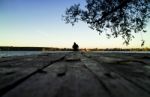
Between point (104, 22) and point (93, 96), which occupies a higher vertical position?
point (104, 22)

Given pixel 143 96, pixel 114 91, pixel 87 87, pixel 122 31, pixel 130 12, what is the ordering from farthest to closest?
1. pixel 122 31
2. pixel 130 12
3. pixel 87 87
4. pixel 114 91
5. pixel 143 96

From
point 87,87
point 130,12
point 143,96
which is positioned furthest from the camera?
point 130,12

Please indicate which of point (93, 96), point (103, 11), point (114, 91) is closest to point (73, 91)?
point (93, 96)

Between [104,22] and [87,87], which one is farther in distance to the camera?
[104,22]

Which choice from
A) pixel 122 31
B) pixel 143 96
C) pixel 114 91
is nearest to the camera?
pixel 143 96

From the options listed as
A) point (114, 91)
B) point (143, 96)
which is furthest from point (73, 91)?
point (143, 96)

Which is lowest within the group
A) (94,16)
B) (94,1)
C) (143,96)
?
(143,96)

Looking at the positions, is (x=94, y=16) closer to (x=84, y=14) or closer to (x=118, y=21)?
(x=84, y=14)

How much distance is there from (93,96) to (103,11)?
8.84m

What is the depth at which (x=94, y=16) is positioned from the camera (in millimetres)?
10828

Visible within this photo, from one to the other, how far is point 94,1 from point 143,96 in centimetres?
898

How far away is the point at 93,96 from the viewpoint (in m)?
1.98

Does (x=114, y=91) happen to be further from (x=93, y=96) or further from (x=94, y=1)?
(x=94, y=1)

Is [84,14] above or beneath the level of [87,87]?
above
